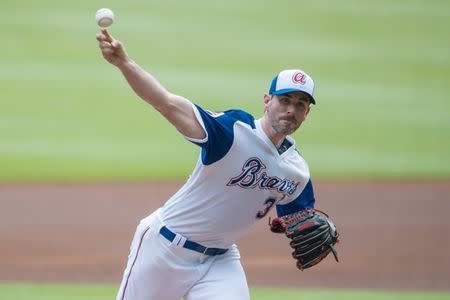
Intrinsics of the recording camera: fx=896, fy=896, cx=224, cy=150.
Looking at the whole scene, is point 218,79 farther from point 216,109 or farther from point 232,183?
point 232,183

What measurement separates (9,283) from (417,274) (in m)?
3.84

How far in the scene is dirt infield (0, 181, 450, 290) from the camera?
8.47 m

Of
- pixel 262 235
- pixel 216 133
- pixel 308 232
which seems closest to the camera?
pixel 216 133

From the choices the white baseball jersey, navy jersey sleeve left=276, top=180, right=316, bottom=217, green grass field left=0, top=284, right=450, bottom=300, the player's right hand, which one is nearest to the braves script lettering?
the white baseball jersey

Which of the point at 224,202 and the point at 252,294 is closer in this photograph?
the point at 224,202

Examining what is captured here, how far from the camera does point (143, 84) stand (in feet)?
13.2

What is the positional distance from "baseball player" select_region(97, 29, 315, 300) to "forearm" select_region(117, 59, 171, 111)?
368 mm

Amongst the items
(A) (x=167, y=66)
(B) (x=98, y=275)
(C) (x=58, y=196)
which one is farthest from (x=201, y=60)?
(B) (x=98, y=275)

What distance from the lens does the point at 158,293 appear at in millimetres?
4750

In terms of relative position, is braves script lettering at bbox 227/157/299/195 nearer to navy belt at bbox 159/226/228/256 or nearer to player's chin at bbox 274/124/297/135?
player's chin at bbox 274/124/297/135

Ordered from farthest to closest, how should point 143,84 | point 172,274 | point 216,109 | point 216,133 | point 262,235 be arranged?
point 216,109
point 262,235
point 172,274
point 216,133
point 143,84

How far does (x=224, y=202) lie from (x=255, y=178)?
21cm

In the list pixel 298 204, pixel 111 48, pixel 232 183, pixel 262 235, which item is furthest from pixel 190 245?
pixel 262 235

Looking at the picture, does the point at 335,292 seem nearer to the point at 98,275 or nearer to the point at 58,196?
Answer: the point at 98,275
